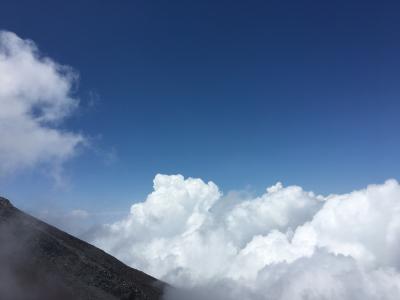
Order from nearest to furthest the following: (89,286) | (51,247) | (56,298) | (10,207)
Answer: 1. (56,298)
2. (89,286)
3. (51,247)
4. (10,207)

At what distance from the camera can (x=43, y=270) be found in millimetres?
125125

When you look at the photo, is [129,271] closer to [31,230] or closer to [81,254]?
[81,254]

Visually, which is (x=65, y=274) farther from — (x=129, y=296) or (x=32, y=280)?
(x=129, y=296)

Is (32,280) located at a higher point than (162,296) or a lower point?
lower

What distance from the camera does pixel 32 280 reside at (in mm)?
116062

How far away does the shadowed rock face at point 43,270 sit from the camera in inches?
4404

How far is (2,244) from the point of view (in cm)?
13150

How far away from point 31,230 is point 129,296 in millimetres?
50461

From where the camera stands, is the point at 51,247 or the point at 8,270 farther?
the point at 51,247

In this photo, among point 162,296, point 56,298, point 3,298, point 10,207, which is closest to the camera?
point 3,298

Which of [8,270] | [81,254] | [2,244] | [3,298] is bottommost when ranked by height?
[3,298]

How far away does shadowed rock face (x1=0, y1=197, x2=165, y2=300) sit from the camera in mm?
111850

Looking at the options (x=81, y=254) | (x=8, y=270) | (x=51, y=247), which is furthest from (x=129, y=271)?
(x=8, y=270)

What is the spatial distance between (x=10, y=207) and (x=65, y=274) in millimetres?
54053
